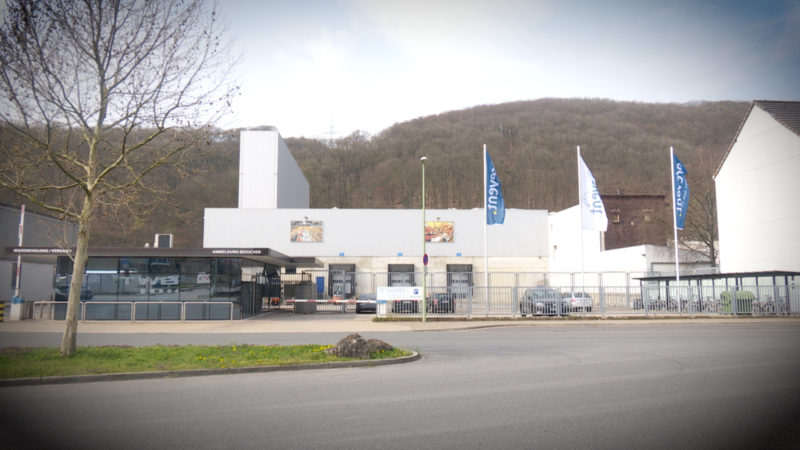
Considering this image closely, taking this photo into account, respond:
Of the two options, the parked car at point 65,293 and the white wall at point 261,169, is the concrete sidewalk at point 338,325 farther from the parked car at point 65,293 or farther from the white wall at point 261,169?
the white wall at point 261,169

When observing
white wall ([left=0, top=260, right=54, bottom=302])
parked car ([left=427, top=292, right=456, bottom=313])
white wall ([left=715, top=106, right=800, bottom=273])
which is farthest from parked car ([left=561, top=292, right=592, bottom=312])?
white wall ([left=0, top=260, right=54, bottom=302])

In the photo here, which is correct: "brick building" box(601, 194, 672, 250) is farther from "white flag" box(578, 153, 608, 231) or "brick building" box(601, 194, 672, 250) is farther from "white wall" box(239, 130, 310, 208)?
"white wall" box(239, 130, 310, 208)

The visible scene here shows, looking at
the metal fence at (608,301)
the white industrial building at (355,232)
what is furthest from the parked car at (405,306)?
the white industrial building at (355,232)

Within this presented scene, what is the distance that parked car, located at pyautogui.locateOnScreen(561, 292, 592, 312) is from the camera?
29.6 m

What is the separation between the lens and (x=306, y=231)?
55438mm

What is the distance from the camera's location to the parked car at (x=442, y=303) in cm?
2959

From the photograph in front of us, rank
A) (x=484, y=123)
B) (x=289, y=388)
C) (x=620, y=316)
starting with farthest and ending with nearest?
(x=484, y=123), (x=620, y=316), (x=289, y=388)

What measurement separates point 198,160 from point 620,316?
2257 cm

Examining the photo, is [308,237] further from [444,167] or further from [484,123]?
[484,123]

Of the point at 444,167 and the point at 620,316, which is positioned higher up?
the point at 444,167

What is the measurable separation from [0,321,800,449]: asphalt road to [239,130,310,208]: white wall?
149 ft

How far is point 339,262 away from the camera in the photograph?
2190 inches

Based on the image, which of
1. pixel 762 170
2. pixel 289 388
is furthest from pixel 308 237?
pixel 289 388

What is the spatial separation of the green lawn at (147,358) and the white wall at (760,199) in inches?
1178
